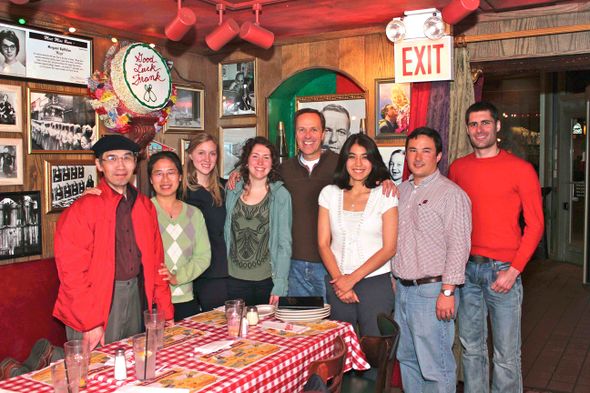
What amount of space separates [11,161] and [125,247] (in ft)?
4.13

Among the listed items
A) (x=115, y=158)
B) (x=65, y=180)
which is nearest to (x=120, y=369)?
(x=115, y=158)

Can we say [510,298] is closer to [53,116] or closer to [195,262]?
[195,262]

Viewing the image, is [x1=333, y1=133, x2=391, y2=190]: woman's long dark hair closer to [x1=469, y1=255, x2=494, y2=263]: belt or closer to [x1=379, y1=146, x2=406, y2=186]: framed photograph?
[x1=469, y1=255, x2=494, y2=263]: belt

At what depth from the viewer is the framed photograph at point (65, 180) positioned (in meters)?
4.11

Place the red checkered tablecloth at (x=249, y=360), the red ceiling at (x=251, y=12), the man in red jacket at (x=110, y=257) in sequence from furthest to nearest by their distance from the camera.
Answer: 1. the red ceiling at (x=251, y=12)
2. the man in red jacket at (x=110, y=257)
3. the red checkered tablecloth at (x=249, y=360)

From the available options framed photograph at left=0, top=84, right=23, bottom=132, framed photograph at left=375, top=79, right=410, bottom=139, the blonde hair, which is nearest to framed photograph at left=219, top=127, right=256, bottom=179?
framed photograph at left=375, top=79, right=410, bottom=139

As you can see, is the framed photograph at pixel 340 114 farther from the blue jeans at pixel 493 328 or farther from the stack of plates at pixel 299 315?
the stack of plates at pixel 299 315

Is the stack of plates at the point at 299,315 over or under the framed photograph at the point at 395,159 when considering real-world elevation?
under

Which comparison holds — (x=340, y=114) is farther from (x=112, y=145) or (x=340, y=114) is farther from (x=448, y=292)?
(x=112, y=145)

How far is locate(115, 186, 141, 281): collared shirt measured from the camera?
10.4 feet

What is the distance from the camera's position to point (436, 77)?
4125mm

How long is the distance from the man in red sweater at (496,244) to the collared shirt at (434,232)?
0.82 ft

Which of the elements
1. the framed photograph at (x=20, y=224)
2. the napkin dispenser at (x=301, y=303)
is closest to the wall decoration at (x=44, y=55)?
the framed photograph at (x=20, y=224)

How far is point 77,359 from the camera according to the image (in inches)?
83.0
